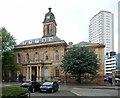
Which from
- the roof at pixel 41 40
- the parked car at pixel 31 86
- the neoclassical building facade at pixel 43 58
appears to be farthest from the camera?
the roof at pixel 41 40

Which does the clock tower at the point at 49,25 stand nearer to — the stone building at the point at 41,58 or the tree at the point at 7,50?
the stone building at the point at 41,58

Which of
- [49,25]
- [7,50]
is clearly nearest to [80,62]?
[7,50]

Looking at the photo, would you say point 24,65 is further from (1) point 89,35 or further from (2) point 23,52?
(1) point 89,35

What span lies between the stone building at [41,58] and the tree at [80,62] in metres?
11.7

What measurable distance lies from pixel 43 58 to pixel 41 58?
56 cm

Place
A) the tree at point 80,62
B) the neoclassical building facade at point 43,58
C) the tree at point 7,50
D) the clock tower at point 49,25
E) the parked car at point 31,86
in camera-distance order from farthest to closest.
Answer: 1. the clock tower at point 49,25
2. the neoclassical building facade at point 43,58
3. the tree at point 7,50
4. the tree at point 80,62
5. the parked car at point 31,86

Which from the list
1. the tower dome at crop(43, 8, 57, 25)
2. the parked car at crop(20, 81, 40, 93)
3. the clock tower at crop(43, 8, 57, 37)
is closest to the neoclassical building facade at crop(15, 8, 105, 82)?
the clock tower at crop(43, 8, 57, 37)

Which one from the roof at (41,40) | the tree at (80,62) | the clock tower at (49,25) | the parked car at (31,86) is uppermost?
the clock tower at (49,25)

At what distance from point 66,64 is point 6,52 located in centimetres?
1831

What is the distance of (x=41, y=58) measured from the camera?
7494cm

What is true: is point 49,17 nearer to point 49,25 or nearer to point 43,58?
point 49,25

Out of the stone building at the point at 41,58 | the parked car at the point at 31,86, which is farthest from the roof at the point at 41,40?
the parked car at the point at 31,86

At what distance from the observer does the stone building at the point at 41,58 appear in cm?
7238

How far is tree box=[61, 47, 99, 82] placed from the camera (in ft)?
191
